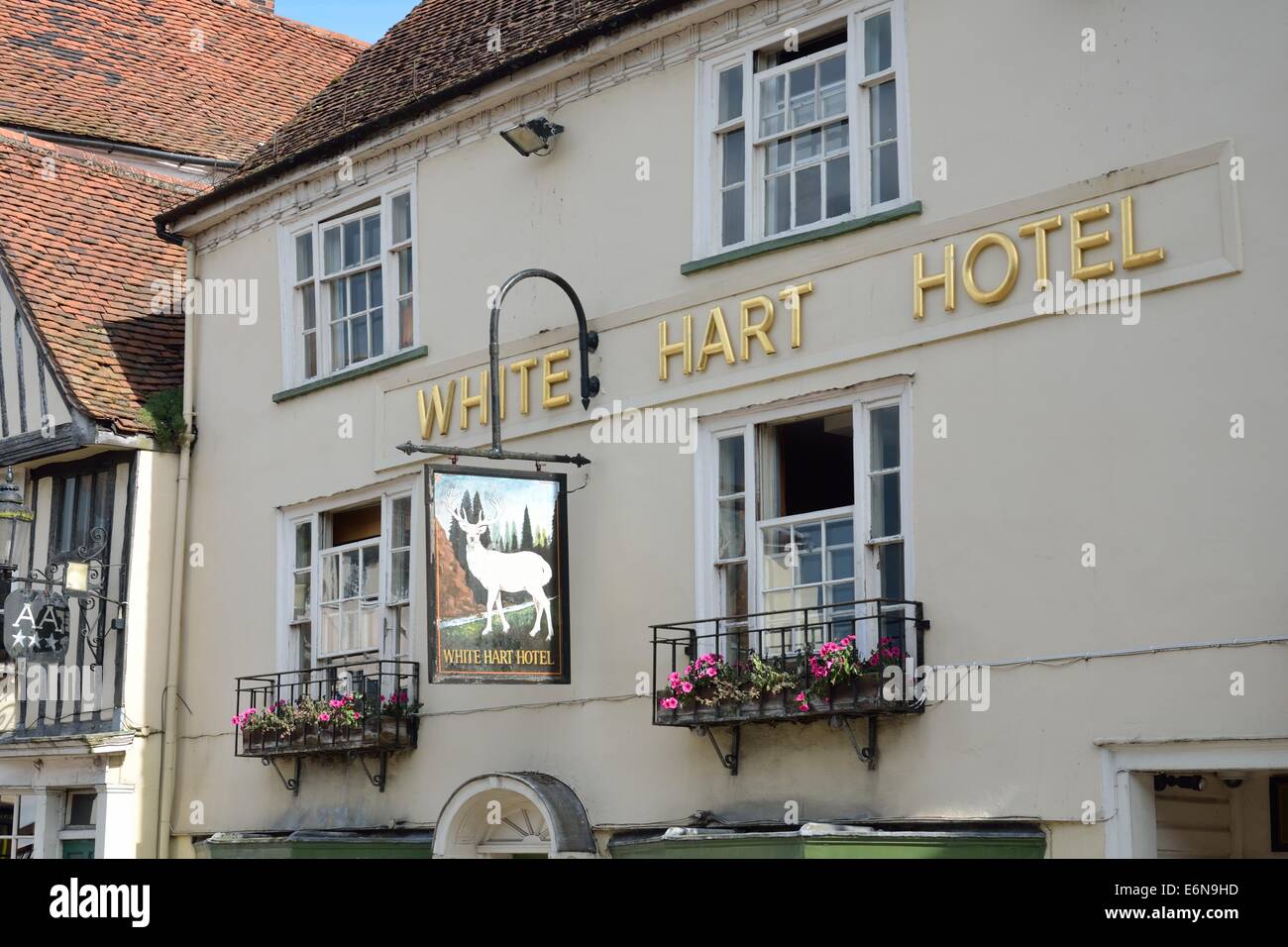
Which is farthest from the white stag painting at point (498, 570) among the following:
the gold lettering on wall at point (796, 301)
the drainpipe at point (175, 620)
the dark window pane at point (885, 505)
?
the drainpipe at point (175, 620)

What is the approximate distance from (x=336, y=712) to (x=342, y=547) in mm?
1597

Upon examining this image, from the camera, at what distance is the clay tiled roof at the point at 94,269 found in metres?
16.2

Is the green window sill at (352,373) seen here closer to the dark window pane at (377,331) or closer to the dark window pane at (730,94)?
the dark window pane at (377,331)

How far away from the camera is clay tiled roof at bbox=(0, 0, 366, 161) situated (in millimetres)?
21492

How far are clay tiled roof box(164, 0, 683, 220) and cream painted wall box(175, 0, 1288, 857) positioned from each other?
515 mm

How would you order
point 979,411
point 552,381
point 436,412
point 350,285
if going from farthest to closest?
point 350,285, point 436,412, point 552,381, point 979,411

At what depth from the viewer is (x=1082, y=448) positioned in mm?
9797

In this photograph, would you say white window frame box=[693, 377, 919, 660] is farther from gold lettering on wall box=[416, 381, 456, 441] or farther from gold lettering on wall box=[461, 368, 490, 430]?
gold lettering on wall box=[416, 381, 456, 441]

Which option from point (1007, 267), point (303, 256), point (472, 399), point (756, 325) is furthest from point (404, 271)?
point (1007, 267)

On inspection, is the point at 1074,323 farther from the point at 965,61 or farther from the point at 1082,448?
the point at 965,61

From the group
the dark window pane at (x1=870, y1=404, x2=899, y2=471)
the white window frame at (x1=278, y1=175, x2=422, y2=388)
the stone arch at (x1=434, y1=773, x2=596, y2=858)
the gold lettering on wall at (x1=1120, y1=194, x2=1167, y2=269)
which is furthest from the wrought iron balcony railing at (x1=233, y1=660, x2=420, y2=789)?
the gold lettering on wall at (x1=1120, y1=194, x2=1167, y2=269)

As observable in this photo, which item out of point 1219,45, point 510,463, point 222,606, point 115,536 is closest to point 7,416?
point 115,536

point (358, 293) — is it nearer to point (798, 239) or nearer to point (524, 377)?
point (524, 377)

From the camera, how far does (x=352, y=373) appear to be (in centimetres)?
1460
